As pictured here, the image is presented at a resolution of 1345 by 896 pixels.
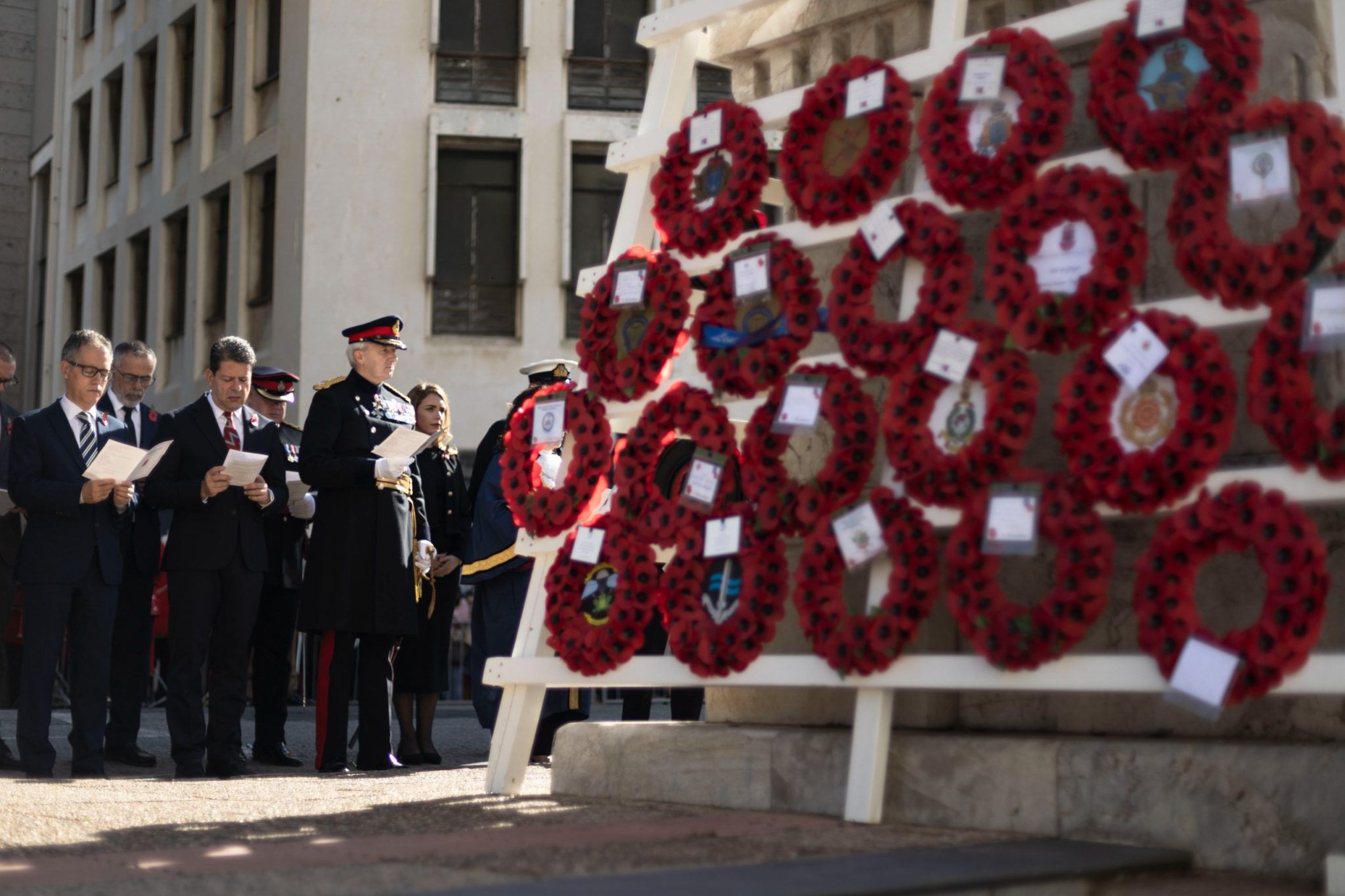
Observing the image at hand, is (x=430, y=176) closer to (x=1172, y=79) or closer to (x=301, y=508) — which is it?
(x=301, y=508)

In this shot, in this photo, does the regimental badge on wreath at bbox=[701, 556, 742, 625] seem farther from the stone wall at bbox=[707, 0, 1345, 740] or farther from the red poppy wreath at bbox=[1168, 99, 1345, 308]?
the red poppy wreath at bbox=[1168, 99, 1345, 308]

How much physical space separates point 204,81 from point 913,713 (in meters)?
23.1

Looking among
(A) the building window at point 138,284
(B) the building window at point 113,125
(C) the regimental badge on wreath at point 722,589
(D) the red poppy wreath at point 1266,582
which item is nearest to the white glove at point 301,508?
(C) the regimental badge on wreath at point 722,589

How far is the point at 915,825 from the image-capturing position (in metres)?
6.13

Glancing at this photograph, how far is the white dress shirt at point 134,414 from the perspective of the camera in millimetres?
10125

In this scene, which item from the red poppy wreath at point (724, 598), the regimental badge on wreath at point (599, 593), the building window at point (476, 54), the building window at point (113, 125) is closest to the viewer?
the red poppy wreath at point (724, 598)

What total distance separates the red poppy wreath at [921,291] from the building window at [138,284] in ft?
84.0

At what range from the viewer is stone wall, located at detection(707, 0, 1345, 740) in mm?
5922

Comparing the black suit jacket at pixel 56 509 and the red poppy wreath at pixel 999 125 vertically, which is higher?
the red poppy wreath at pixel 999 125

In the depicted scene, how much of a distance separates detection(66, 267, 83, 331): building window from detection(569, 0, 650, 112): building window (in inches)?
475

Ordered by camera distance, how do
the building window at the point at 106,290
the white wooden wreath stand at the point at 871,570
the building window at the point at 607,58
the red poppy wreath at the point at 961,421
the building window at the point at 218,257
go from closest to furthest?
the white wooden wreath stand at the point at 871,570, the red poppy wreath at the point at 961,421, the building window at the point at 607,58, the building window at the point at 218,257, the building window at the point at 106,290

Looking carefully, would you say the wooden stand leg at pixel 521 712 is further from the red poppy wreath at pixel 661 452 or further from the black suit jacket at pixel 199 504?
the black suit jacket at pixel 199 504

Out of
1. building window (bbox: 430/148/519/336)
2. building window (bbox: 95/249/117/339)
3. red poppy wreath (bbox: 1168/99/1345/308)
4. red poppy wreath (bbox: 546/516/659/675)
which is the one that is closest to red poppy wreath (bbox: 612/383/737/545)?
red poppy wreath (bbox: 546/516/659/675)

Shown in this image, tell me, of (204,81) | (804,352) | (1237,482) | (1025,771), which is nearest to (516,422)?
(804,352)
